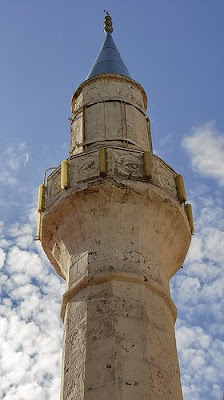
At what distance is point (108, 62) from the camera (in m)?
15.2

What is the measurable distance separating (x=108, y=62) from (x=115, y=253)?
6.95 m

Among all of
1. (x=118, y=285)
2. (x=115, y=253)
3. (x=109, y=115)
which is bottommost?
(x=118, y=285)

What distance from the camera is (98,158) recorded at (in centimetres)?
1091

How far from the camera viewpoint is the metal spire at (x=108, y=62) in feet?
47.9

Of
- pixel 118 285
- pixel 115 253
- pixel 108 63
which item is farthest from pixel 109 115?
pixel 118 285

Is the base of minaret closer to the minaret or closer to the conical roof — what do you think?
the minaret

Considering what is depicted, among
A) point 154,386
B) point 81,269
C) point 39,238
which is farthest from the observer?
point 39,238

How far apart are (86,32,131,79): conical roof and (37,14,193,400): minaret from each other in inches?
71.5

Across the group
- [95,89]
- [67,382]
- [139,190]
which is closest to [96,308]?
[67,382]

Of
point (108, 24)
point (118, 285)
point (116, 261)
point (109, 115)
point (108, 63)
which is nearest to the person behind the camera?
point (118, 285)

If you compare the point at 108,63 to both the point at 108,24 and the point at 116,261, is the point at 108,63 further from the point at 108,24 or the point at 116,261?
the point at 116,261

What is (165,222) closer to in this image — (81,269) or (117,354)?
(81,269)

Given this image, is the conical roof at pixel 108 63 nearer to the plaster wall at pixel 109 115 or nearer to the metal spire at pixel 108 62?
the metal spire at pixel 108 62

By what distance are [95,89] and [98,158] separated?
3.52m
